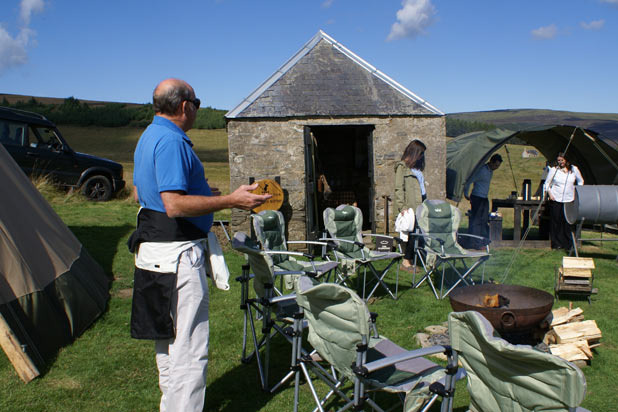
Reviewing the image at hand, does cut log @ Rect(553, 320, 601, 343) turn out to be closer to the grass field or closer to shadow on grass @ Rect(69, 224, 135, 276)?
the grass field

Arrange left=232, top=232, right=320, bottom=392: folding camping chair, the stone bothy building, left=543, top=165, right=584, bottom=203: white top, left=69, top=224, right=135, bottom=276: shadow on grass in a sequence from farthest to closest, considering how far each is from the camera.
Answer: left=543, top=165, right=584, bottom=203: white top, the stone bothy building, left=69, top=224, right=135, bottom=276: shadow on grass, left=232, top=232, right=320, bottom=392: folding camping chair

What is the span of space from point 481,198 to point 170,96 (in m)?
7.32

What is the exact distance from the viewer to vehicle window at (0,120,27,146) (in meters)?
10.6

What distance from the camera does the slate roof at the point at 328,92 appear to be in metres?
8.00

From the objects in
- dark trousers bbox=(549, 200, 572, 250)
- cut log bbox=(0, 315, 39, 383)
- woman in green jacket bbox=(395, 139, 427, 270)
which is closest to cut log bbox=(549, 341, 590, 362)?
woman in green jacket bbox=(395, 139, 427, 270)

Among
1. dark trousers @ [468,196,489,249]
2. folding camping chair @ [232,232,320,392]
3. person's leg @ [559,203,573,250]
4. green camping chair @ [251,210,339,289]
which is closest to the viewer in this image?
folding camping chair @ [232,232,320,392]

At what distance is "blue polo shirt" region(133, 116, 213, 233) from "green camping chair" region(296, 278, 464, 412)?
0.77 meters

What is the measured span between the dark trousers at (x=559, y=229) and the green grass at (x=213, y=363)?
6.14 ft

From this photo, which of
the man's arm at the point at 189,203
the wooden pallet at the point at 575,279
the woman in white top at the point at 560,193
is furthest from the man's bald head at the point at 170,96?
the woman in white top at the point at 560,193

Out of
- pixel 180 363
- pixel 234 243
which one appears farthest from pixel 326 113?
pixel 180 363

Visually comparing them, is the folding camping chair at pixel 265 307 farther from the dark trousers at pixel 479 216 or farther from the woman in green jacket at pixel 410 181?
the dark trousers at pixel 479 216

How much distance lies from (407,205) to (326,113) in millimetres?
1978

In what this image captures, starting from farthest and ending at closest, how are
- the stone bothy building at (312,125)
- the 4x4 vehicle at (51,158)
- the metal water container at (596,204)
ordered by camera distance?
the 4x4 vehicle at (51,158) → the stone bothy building at (312,125) → the metal water container at (596,204)

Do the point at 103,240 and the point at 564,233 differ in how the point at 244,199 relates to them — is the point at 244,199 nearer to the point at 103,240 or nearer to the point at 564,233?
the point at 103,240
